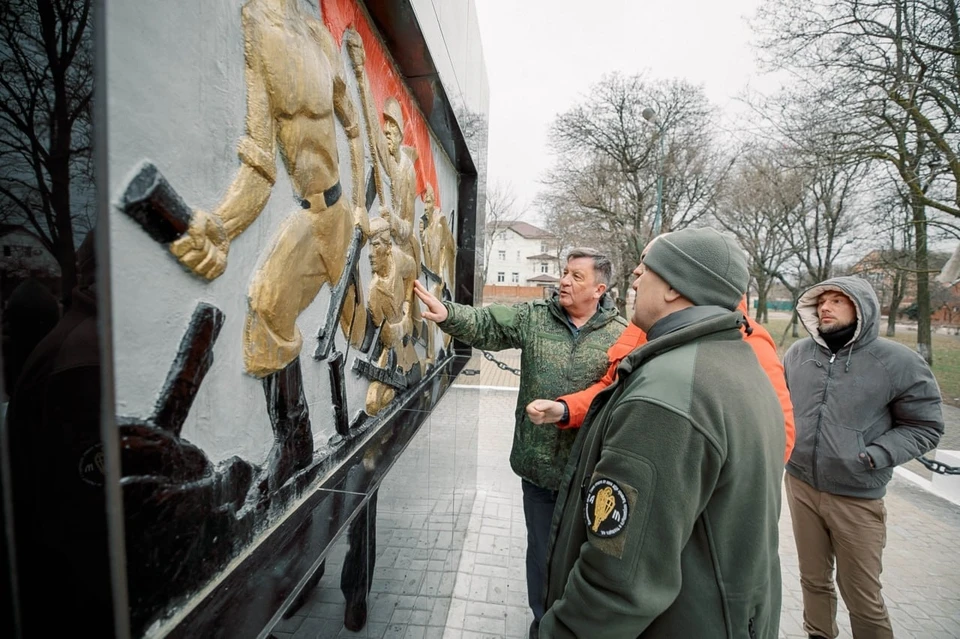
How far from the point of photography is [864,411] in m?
2.63

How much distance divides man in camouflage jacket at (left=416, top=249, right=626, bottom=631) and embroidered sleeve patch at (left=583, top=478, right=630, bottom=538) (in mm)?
1337

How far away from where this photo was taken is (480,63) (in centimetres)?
469

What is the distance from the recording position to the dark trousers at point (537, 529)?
2.78m

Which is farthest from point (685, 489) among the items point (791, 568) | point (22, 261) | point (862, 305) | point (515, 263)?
point (515, 263)

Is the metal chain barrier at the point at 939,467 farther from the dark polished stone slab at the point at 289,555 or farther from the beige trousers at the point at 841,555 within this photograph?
the dark polished stone slab at the point at 289,555

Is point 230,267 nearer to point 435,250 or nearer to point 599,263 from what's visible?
point 599,263

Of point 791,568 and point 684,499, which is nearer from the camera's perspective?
point 684,499

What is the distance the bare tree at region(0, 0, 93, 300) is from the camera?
65cm

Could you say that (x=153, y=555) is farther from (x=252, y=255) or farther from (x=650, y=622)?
(x=650, y=622)

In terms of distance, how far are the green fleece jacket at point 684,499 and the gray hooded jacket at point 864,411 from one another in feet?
5.39

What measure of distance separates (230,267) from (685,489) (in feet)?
3.92

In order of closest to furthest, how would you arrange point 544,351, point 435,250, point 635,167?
1. point 544,351
2. point 435,250
3. point 635,167

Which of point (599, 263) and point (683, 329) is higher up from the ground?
point (599, 263)

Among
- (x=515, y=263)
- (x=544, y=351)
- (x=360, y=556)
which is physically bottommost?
(x=360, y=556)
